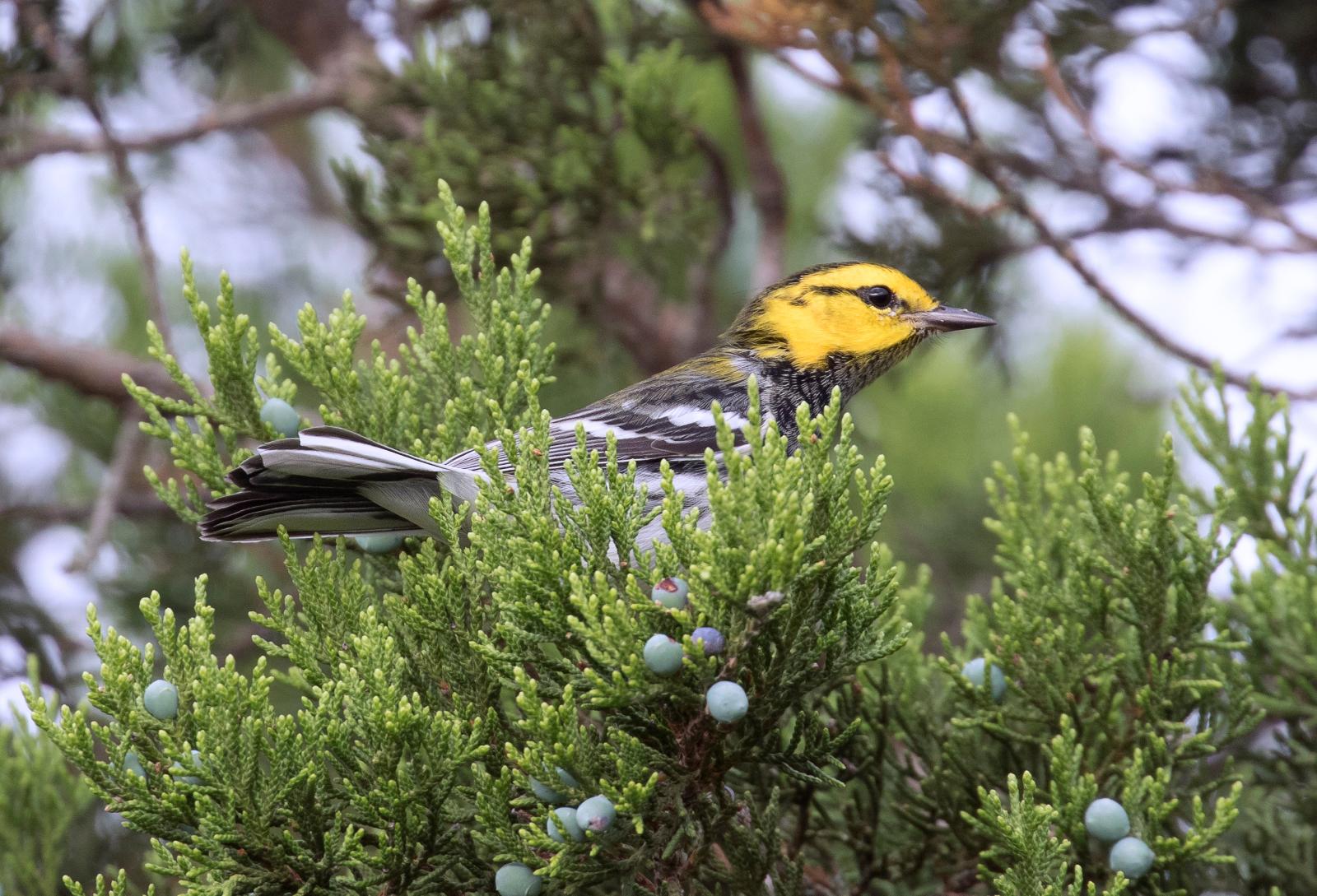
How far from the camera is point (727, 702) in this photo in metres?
1.69

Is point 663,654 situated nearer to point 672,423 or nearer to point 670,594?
point 670,594

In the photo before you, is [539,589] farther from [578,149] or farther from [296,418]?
[578,149]

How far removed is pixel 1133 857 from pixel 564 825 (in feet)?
2.89

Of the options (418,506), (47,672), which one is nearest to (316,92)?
(47,672)

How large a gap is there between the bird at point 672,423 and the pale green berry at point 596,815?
0.46 metres

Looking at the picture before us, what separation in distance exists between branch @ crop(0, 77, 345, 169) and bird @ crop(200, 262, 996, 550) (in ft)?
5.30

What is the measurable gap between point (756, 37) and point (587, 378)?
138 cm

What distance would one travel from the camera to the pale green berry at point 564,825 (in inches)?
68.8

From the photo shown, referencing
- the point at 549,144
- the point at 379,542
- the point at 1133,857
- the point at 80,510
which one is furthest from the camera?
the point at 80,510

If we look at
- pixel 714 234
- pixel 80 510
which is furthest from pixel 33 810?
pixel 714 234

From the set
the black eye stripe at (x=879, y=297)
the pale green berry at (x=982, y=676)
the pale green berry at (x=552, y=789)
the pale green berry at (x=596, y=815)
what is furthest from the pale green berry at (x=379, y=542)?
the black eye stripe at (x=879, y=297)

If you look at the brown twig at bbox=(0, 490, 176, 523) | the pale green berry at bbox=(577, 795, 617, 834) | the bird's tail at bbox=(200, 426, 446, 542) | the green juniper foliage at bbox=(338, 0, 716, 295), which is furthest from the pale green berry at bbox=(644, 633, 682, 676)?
the brown twig at bbox=(0, 490, 176, 523)

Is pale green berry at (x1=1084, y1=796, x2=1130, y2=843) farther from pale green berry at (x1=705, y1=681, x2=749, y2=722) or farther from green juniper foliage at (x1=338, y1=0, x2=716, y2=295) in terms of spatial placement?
green juniper foliage at (x1=338, y1=0, x2=716, y2=295)

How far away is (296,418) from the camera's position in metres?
2.37
